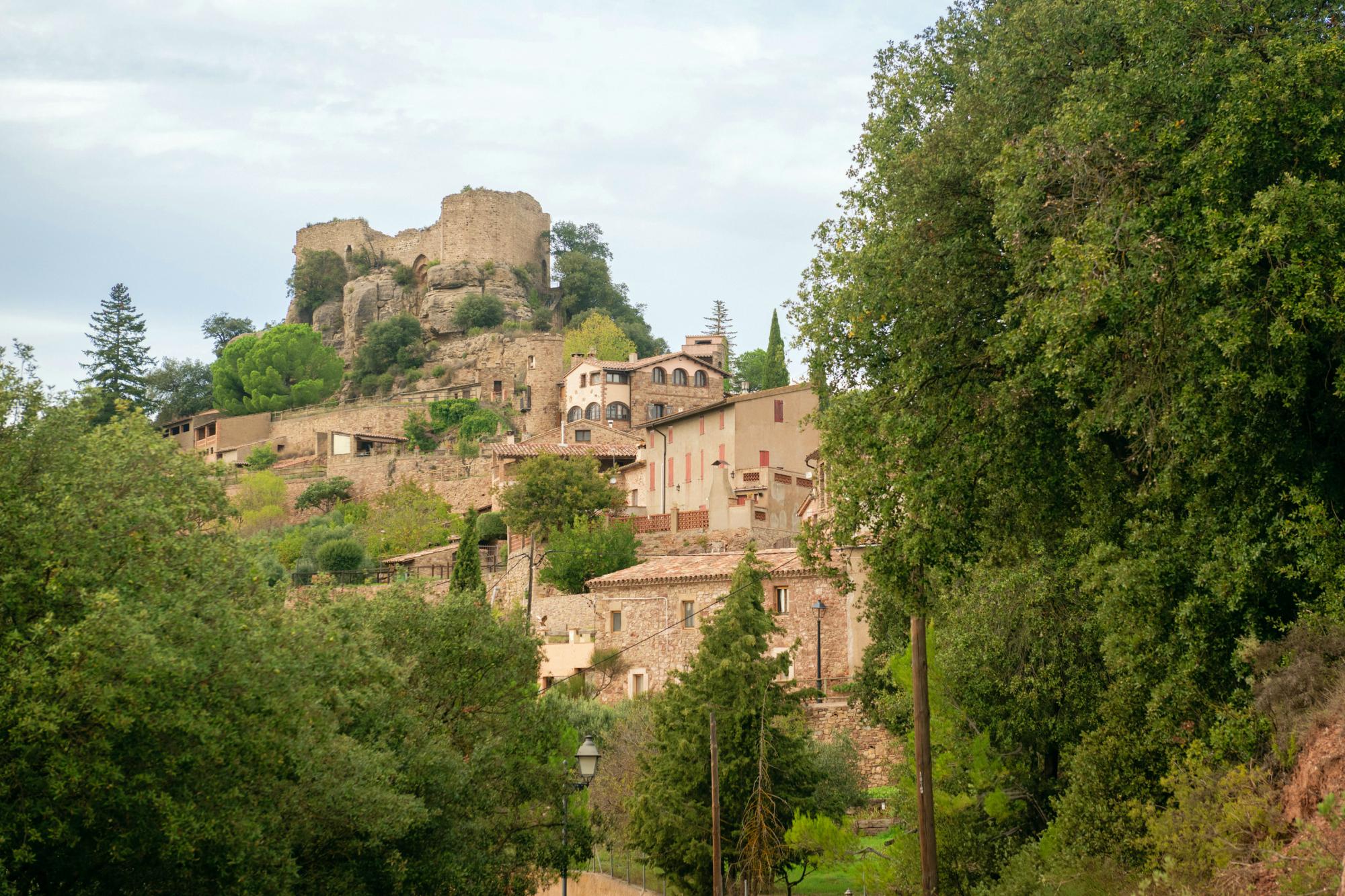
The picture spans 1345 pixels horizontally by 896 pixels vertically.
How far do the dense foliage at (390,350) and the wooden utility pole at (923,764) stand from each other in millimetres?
72522

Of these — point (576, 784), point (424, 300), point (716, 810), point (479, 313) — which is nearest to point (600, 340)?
point (479, 313)

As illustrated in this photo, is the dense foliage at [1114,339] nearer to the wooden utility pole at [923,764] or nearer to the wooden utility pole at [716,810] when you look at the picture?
the wooden utility pole at [923,764]

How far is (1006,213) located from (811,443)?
1508 inches

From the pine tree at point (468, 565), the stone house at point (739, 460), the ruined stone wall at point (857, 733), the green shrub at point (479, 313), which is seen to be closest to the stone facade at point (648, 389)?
the stone house at point (739, 460)

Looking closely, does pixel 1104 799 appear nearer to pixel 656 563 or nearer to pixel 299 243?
pixel 656 563

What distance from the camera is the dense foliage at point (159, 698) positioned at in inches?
436

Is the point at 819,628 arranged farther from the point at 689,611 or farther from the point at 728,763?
the point at 728,763

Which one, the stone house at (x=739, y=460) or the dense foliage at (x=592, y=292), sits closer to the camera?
the stone house at (x=739, y=460)

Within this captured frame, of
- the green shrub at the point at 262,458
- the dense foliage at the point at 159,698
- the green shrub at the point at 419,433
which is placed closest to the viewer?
the dense foliage at the point at 159,698

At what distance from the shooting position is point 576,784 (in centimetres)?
2238

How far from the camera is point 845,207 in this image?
16438 mm

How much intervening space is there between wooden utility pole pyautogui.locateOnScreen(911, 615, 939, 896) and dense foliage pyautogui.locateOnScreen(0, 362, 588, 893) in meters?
6.84

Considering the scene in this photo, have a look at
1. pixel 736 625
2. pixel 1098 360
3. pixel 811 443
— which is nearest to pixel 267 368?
pixel 811 443

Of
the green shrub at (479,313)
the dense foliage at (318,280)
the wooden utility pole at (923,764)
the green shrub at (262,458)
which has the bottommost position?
the wooden utility pole at (923,764)
